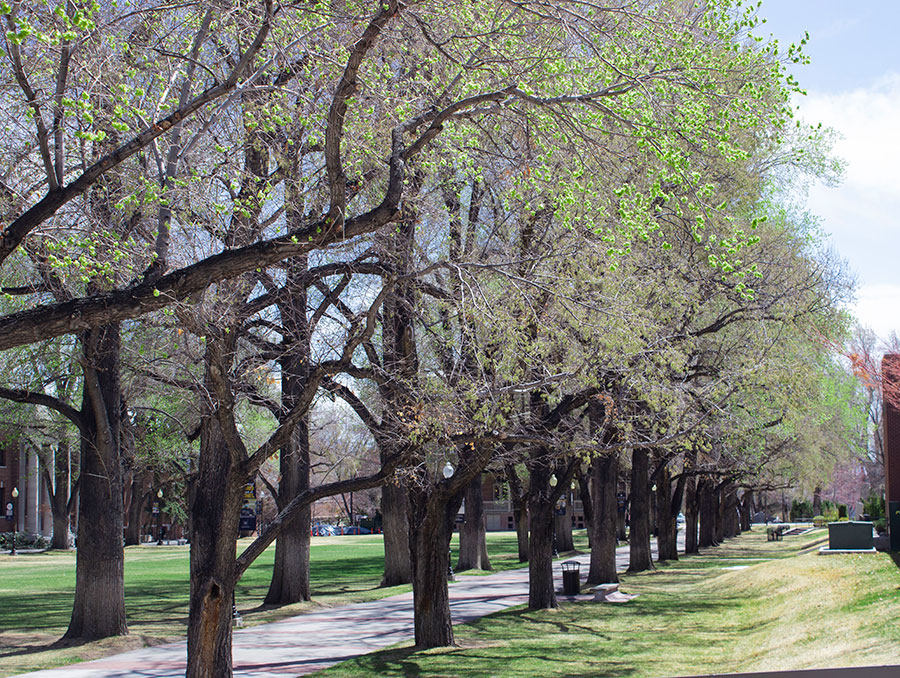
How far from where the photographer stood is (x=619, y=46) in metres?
9.53

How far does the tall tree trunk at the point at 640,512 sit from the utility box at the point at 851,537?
5759 mm

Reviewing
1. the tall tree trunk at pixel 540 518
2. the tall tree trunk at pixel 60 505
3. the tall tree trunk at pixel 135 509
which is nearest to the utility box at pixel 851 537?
the tall tree trunk at pixel 540 518

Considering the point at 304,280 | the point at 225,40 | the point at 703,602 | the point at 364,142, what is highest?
the point at 225,40

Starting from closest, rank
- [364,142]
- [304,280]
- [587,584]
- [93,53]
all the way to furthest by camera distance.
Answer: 1. [93,53]
2. [364,142]
3. [304,280]
4. [587,584]

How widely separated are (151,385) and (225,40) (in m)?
7.95

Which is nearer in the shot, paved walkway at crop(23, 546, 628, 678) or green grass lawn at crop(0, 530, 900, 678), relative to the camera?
green grass lawn at crop(0, 530, 900, 678)

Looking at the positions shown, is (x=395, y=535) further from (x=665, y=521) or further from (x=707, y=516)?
(x=707, y=516)

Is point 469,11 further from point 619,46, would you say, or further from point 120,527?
point 120,527

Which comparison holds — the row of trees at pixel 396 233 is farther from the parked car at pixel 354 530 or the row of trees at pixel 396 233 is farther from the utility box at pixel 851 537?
the parked car at pixel 354 530

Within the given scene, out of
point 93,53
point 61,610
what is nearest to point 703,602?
point 61,610

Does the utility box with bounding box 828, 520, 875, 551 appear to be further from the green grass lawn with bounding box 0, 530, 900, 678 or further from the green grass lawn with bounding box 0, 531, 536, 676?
the green grass lawn with bounding box 0, 531, 536, 676

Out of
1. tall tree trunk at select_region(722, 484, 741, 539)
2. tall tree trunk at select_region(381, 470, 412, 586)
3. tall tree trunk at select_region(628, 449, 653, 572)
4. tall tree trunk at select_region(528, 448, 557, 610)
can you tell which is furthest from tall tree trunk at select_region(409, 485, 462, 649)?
tall tree trunk at select_region(722, 484, 741, 539)

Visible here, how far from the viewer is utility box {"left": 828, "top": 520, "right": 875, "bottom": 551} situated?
87.6 ft

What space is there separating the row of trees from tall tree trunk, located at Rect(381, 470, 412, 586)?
670 centimetres
